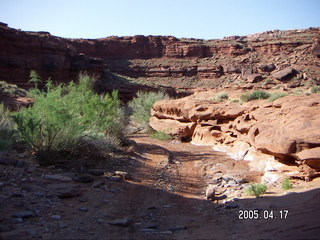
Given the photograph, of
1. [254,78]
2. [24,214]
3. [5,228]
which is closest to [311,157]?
[24,214]

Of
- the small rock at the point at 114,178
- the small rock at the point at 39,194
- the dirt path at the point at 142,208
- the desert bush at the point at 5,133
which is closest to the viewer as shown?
the dirt path at the point at 142,208

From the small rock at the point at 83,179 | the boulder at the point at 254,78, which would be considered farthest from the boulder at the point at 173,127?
the boulder at the point at 254,78

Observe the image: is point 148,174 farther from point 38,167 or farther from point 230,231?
point 230,231

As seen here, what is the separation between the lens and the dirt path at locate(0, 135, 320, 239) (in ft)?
12.6

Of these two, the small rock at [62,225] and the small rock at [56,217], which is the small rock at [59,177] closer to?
the small rock at [56,217]

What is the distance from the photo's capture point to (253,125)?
955 centimetres

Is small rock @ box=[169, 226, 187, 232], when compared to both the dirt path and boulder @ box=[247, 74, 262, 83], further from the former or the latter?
boulder @ box=[247, 74, 262, 83]

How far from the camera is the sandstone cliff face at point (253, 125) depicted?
6.57 metres

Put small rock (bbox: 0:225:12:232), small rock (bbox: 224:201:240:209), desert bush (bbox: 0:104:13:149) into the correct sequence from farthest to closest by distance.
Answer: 1. desert bush (bbox: 0:104:13:149)
2. small rock (bbox: 224:201:240:209)
3. small rock (bbox: 0:225:12:232)

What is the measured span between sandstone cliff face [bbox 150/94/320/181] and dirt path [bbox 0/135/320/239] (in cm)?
83

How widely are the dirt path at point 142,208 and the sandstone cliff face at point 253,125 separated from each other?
0.83 meters

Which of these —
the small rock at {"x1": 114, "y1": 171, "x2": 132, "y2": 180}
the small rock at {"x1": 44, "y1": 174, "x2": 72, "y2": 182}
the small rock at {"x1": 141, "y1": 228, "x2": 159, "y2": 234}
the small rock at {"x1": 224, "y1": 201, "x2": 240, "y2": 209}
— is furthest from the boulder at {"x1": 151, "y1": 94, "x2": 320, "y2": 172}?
the small rock at {"x1": 44, "y1": 174, "x2": 72, "y2": 182}

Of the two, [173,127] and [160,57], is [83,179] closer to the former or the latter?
[173,127]

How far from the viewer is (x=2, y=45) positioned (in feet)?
105
